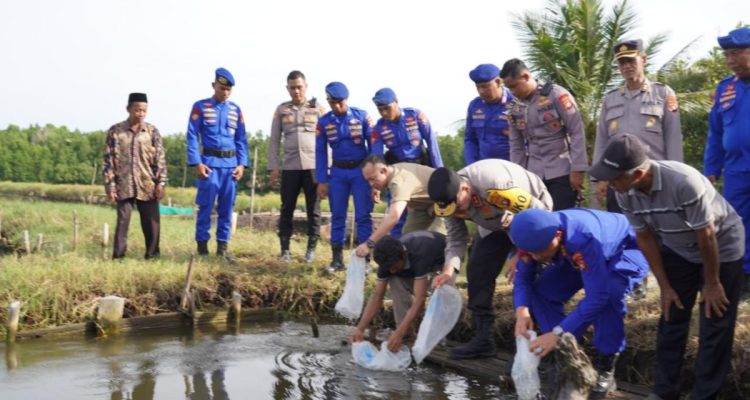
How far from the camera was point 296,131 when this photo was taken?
887 centimetres

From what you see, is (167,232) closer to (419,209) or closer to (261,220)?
(261,220)

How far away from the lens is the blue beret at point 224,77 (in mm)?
8836

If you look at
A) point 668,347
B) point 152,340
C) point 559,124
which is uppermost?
point 559,124

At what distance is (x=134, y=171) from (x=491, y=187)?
5115mm

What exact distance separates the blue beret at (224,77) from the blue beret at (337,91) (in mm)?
1317

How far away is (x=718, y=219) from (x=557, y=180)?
87.6 inches

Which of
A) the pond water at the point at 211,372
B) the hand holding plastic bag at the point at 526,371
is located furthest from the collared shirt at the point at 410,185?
the hand holding plastic bag at the point at 526,371

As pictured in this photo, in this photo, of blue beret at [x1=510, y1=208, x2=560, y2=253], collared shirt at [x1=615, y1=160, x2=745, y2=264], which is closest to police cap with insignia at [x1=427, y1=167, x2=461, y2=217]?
blue beret at [x1=510, y1=208, x2=560, y2=253]

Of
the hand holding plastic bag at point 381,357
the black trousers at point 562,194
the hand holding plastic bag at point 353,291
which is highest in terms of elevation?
the black trousers at point 562,194

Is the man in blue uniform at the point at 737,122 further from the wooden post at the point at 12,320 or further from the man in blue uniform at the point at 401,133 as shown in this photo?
the wooden post at the point at 12,320

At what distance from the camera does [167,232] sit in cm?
1270

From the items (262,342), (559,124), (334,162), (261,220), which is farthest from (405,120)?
(261,220)

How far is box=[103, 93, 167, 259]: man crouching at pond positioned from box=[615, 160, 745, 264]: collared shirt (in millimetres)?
6116

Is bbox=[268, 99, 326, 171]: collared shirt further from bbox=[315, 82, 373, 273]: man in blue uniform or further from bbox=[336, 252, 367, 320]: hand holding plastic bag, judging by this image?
bbox=[336, 252, 367, 320]: hand holding plastic bag
